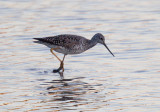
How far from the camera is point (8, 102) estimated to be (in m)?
12.4

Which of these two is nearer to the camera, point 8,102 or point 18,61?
point 8,102

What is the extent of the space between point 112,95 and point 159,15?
1193 centimetres

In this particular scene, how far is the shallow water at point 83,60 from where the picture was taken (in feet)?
41.5

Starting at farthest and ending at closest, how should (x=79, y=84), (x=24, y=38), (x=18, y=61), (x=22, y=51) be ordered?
1. (x=24, y=38)
2. (x=22, y=51)
3. (x=18, y=61)
4. (x=79, y=84)

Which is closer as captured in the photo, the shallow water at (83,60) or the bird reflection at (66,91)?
the shallow water at (83,60)

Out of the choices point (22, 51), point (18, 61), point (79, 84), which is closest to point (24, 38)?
point (22, 51)

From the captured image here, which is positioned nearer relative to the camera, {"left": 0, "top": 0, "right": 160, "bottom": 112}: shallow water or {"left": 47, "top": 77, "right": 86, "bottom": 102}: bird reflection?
{"left": 0, "top": 0, "right": 160, "bottom": 112}: shallow water

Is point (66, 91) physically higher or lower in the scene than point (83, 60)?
higher

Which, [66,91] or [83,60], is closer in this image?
[66,91]

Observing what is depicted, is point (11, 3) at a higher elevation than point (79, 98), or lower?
lower

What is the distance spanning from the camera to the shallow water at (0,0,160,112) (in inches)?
498

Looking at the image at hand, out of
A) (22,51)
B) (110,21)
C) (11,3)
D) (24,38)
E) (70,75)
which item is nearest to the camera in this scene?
(70,75)

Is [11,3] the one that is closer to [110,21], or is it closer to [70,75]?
[110,21]

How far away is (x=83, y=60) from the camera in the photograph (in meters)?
17.3
